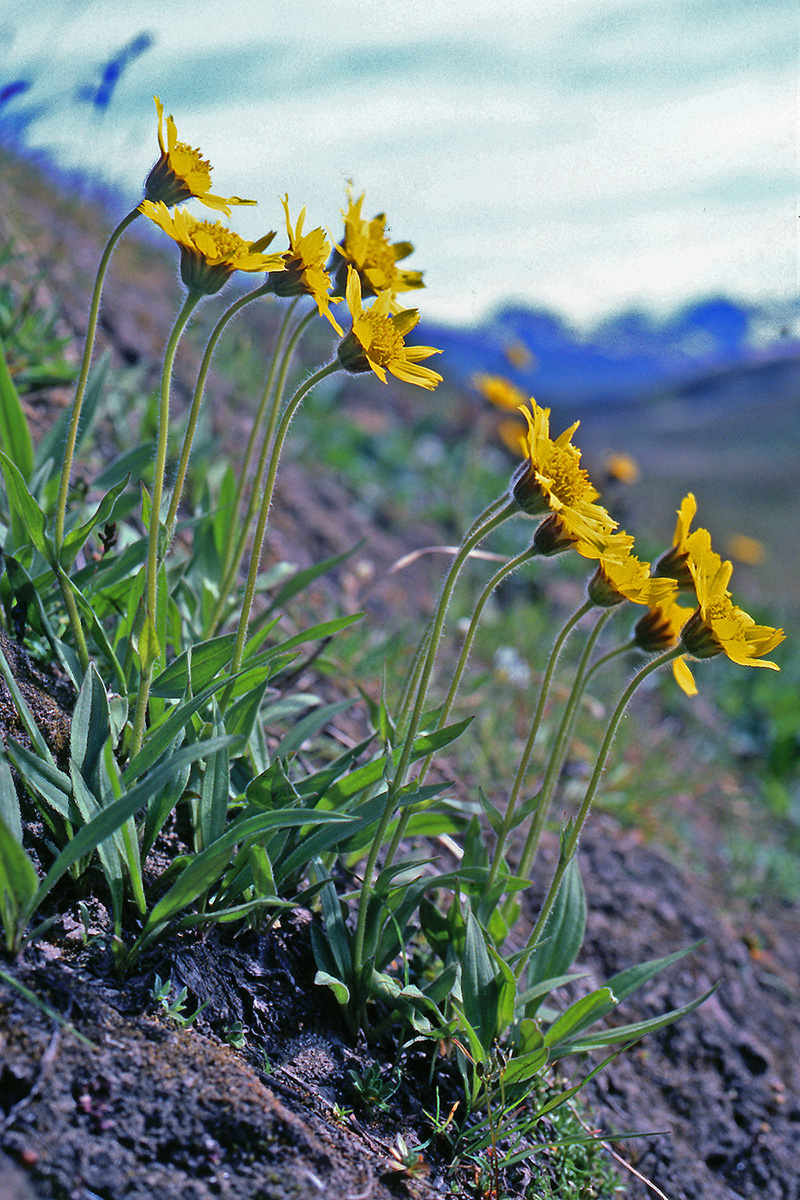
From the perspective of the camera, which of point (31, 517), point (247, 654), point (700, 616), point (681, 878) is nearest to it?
point (700, 616)

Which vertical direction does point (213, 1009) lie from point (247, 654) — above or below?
below

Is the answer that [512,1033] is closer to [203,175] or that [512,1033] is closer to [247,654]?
[247,654]

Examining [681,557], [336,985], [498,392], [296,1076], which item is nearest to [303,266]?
[681,557]

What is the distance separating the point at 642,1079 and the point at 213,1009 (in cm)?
142

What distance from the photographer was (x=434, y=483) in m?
6.63

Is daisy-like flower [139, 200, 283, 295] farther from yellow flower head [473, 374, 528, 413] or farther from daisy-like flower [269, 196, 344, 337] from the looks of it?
yellow flower head [473, 374, 528, 413]

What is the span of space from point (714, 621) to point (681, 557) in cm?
17

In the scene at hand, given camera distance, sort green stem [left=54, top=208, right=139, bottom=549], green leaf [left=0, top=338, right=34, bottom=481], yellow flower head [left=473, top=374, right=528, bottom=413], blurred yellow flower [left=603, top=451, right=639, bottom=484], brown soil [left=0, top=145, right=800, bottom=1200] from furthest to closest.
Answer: yellow flower head [left=473, top=374, right=528, bottom=413] < blurred yellow flower [left=603, top=451, right=639, bottom=484] < green leaf [left=0, top=338, right=34, bottom=481] < green stem [left=54, top=208, right=139, bottom=549] < brown soil [left=0, top=145, right=800, bottom=1200]

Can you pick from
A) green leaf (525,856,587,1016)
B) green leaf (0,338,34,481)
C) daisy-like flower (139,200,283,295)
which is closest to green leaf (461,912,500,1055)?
green leaf (525,856,587,1016)

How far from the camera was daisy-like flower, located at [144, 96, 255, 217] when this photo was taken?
5.01 ft

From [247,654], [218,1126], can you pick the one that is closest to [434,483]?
[247,654]

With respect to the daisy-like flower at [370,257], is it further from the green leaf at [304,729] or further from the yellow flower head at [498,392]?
the yellow flower head at [498,392]

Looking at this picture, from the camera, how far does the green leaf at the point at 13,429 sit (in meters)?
2.25

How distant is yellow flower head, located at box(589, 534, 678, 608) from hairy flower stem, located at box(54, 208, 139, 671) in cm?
107
